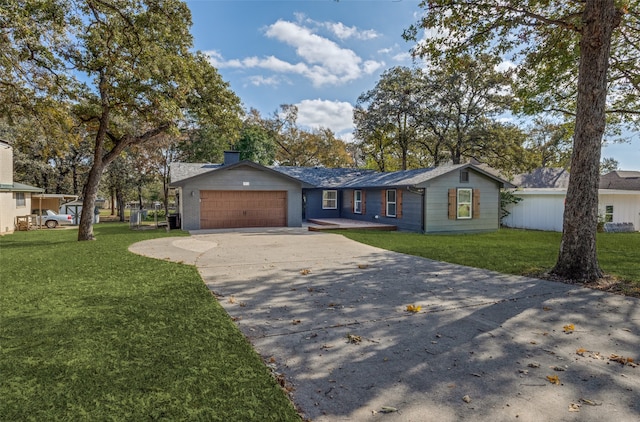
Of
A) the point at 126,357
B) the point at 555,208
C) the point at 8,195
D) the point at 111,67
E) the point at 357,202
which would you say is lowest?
the point at 126,357

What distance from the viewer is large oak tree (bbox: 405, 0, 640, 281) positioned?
6.59 m

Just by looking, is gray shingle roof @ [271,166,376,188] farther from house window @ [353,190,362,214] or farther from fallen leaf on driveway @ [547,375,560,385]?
fallen leaf on driveway @ [547,375,560,385]

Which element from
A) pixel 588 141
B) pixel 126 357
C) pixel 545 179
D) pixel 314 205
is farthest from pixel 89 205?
pixel 545 179

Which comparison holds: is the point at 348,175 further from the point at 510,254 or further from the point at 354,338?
the point at 354,338

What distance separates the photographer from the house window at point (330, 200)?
22.4 metres

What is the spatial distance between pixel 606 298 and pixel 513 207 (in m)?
16.3

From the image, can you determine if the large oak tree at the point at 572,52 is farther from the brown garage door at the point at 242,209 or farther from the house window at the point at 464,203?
the brown garage door at the point at 242,209

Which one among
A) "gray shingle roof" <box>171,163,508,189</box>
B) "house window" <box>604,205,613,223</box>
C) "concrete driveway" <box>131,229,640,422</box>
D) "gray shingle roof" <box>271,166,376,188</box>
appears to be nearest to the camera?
"concrete driveway" <box>131,229,640,422</box>

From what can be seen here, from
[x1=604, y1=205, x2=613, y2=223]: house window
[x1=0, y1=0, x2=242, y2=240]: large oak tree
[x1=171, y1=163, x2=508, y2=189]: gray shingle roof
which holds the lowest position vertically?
[x1=604, y1=205, x2=613, y2=223]: house window

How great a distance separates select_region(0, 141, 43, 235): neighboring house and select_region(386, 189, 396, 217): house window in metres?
17.3

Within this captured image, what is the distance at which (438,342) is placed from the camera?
3.77 metres

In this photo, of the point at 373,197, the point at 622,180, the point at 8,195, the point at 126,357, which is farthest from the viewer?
the point at 622,180

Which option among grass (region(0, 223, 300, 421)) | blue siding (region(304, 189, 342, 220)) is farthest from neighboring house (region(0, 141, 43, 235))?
blue siding (region(304, 189, 342, 220))

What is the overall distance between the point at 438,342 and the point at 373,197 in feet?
51.3
